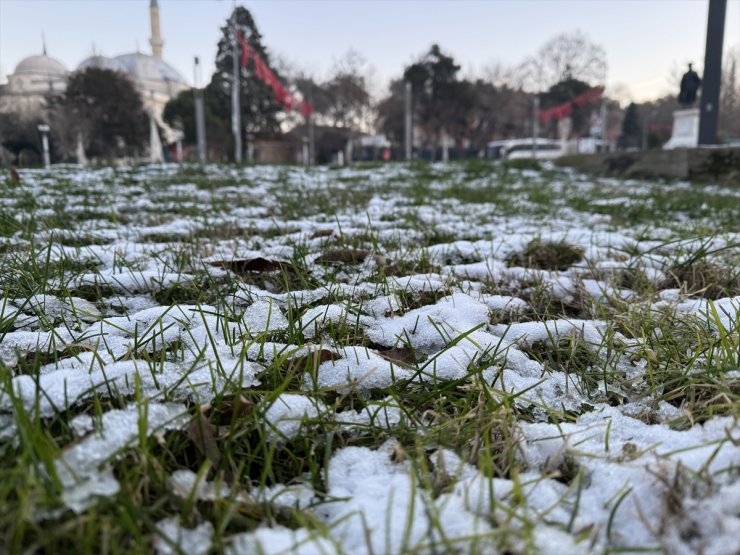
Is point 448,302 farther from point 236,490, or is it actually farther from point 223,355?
point 236,490

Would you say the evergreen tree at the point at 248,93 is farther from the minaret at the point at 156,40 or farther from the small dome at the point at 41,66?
the minaret at the point at 156,40

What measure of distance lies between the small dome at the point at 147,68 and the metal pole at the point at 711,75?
54343 mm

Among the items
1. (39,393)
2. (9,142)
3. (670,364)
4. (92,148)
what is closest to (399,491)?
(39,393)

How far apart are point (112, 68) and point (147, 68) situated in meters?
22.3

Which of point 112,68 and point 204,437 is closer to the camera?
point 204,437

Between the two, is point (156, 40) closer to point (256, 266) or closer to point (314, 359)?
point (256, 266)

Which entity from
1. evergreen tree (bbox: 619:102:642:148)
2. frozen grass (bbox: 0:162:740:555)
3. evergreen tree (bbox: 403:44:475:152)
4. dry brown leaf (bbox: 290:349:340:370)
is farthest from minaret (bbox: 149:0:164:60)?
dry brown leaf (bbox: 290:349:340:370)

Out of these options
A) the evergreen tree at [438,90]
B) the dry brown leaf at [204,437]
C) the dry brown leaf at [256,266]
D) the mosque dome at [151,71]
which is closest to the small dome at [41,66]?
the mosque dome at [151,71]

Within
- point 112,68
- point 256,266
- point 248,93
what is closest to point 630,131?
point 248,93

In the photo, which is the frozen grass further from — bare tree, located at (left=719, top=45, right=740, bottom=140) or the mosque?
bare tree, located at (left=719, top=45, right=740, bottom=140)

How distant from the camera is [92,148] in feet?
102

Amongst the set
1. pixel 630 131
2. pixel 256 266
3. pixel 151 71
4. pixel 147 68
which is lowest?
pixel 256 266

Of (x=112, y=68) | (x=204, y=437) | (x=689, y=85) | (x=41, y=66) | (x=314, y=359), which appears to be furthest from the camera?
(x=41, y=66)

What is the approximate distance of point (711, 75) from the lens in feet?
33.6
